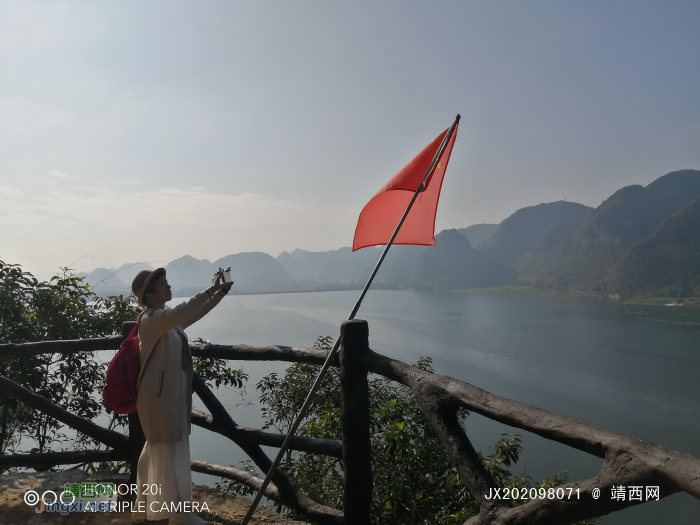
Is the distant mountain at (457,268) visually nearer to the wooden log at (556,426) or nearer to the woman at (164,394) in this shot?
the woman at (164,394)

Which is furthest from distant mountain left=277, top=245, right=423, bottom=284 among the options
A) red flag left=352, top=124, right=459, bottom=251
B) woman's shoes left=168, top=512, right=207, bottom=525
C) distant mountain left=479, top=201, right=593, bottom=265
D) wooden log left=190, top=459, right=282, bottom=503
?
woman's shoes left=168, top=512, right=207, bottom=525

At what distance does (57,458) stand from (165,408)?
1.10 meters

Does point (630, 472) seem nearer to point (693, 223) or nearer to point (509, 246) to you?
point (693, 223)

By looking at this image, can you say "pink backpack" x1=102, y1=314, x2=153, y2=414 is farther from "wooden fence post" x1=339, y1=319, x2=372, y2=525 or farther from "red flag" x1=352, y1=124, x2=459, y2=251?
"red flag" x1=352, y1=124, x2=459, y2=251

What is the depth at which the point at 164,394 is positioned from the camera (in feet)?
5.91

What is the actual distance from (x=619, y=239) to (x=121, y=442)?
4906 inches

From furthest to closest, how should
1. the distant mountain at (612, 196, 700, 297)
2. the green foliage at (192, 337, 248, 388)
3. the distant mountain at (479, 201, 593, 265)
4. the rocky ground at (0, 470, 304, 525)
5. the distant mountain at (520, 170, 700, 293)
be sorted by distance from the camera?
the distant mountain at (479, 201, 593, 265)
the distant mountain at (520, 170, 700, 293)
the distant mountain at (612, 196, 700, 297)
the green foliage at (192, 337, 248, 388)
the rocky ground at (0, 470, 304, 525)

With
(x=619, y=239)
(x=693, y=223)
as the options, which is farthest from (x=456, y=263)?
(x=693, y=223)

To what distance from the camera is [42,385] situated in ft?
12.4

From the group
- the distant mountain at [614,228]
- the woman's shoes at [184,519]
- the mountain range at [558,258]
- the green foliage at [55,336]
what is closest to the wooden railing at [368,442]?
the woman's shoes at [184,519]

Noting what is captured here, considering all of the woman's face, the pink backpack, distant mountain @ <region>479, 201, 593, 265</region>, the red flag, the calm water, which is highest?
distant mountain @ <region>479, 201, 593, 265</region>

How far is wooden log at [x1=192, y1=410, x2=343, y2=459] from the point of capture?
1879mm

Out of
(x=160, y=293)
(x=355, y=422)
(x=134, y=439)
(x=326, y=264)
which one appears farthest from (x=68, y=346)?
(x=326, y=264)

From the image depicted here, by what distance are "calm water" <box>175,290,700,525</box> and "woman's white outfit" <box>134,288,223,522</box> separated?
43.9ft
